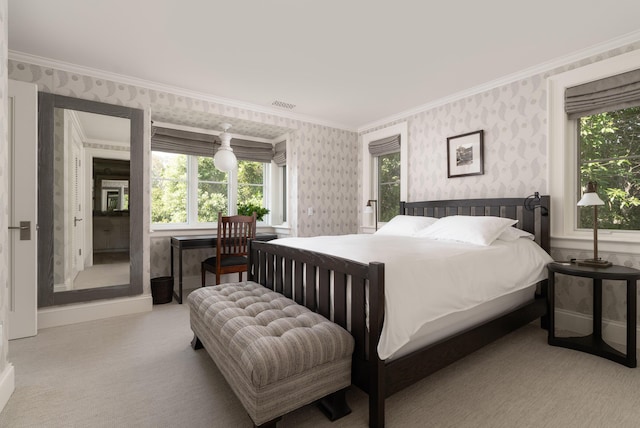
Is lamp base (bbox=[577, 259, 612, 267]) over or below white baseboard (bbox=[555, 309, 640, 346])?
over

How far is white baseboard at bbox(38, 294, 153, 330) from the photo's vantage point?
286 centimetres

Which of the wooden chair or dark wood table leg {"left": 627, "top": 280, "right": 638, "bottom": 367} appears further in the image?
the wooden chair

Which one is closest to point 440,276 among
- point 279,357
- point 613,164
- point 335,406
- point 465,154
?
point 335,406

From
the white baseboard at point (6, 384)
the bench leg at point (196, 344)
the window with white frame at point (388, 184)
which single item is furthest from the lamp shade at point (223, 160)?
the white baseboard at point (6, 384)

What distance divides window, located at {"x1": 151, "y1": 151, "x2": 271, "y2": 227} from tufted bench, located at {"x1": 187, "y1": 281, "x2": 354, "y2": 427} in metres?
2.90

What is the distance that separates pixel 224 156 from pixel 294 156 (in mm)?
963

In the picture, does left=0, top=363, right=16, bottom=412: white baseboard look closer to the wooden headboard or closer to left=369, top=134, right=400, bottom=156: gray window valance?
the wooden headboard

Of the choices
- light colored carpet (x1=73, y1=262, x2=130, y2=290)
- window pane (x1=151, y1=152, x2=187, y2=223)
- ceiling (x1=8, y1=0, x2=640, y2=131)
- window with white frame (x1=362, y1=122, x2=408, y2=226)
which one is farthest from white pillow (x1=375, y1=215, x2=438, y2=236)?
window pane (x1=151, y1=152, x2=187, y2=223)

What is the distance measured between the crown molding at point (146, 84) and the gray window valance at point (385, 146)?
0.82 m

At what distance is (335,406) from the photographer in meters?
1.61

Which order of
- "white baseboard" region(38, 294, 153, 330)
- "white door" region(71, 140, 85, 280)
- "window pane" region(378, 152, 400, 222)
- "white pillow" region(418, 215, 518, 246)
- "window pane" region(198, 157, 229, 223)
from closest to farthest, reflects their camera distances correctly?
"white pillow" region(418, 215, 518, 246), "white baseboard" region(38, 294, 153, 330), "white door" region(71, 140, 85, 280), "window pane" region(378, 152, 400, 222), "window pane" region(198, 157, 229, 223)

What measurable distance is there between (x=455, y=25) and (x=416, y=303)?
2.03 m

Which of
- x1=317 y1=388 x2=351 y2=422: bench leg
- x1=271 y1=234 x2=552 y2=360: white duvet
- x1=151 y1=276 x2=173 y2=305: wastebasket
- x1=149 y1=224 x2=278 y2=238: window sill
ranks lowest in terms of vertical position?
x1=317 y1=388 x2=351 y2=422: bench leg

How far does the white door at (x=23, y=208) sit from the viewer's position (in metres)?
2.52
